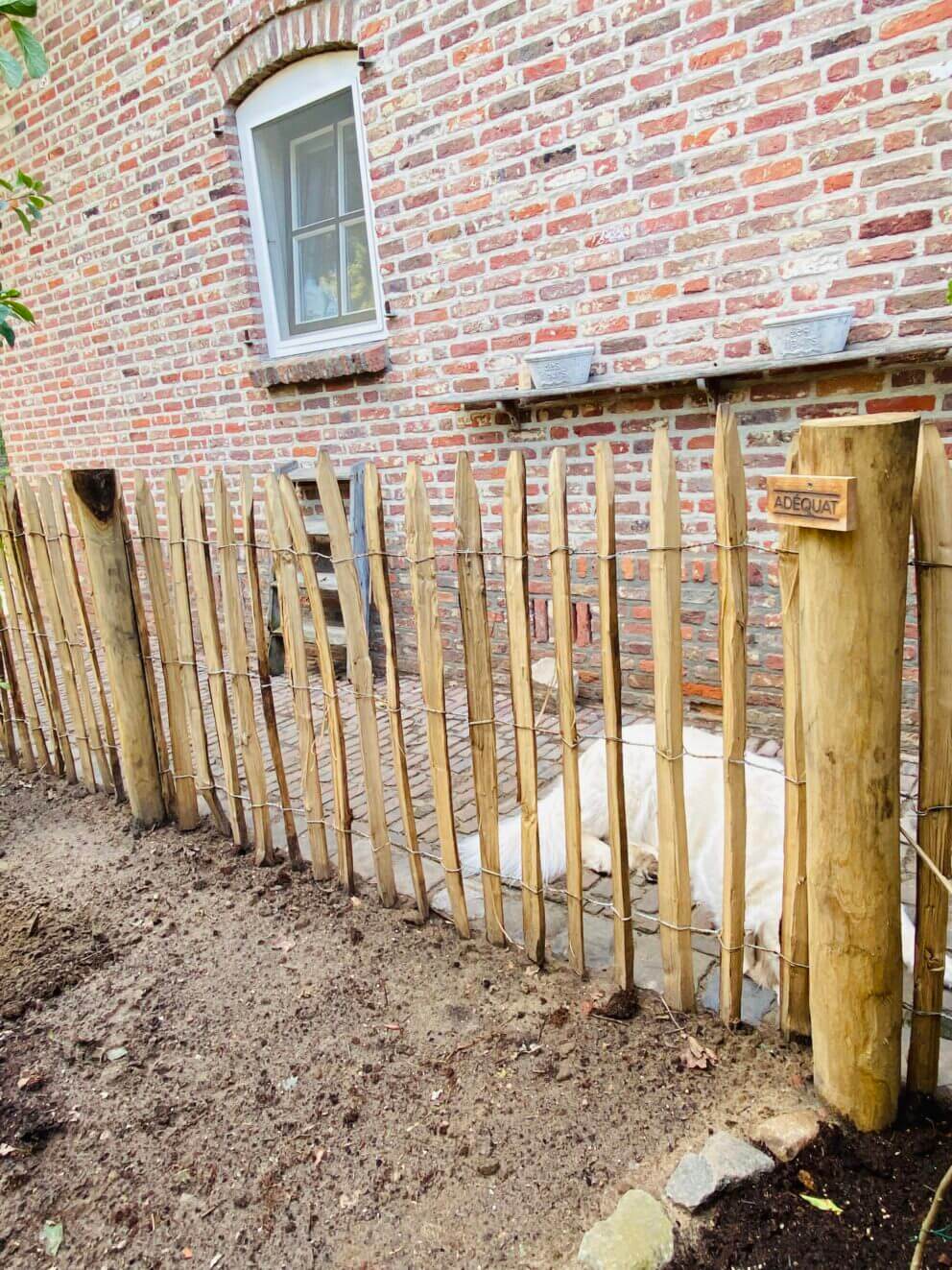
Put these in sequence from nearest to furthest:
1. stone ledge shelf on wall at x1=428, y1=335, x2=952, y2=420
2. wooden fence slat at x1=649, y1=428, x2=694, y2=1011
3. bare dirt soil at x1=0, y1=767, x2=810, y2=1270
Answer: bare dirt soil at x1=0, y1=767, x2=810, y2=1270, wooden fence slat at x1=649, y1=428, x2=694, y2=1011, stone ledge shelf on wall at x1=428, y1=335, x2=952, y2=420

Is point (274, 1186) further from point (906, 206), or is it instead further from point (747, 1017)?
point (906, 206)

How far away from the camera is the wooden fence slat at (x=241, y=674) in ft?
8.88

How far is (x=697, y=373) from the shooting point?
3232mm

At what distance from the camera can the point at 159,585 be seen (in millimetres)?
3023

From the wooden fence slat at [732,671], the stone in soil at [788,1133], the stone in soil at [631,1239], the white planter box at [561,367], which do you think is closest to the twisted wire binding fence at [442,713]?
the wooden fence slat at [732,671]

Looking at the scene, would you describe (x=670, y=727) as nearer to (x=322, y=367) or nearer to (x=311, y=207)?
(x=322, y=367)

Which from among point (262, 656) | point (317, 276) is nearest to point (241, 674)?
point (262, 656)

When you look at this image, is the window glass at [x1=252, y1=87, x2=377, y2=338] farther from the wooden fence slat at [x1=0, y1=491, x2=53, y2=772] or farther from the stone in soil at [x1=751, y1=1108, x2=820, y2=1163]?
the stone in soil at [x1=751, y1=1108, x2=820, y2=1163]

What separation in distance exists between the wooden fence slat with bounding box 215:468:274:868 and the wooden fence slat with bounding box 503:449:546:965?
105cm

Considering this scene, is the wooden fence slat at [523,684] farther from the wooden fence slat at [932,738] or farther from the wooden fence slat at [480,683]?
the wooden fence slat at [932,738]

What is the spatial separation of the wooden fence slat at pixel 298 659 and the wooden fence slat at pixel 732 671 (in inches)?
51.2

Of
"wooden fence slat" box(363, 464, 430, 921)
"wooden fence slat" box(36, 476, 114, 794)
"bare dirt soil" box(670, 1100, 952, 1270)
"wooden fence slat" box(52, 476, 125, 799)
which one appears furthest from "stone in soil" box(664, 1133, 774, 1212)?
"wooden fence slat" box(36, 476, 114, 794)

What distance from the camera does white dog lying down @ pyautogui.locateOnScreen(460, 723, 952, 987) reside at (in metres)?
2.14

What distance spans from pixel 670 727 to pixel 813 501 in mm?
654
